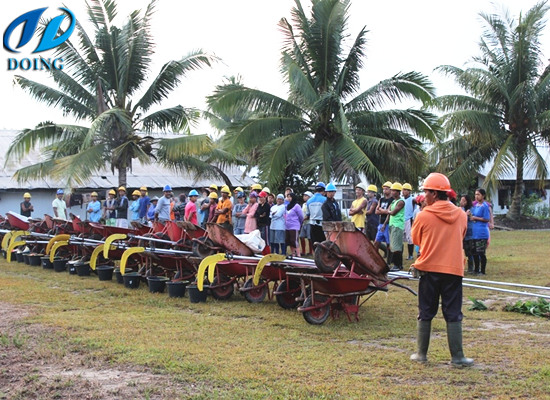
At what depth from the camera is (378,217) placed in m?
15.1

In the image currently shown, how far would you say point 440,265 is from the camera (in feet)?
22.1

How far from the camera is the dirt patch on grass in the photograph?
588 centimetres

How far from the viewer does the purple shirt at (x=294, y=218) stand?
1653 cm

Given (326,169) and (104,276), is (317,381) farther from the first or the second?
(326,169)

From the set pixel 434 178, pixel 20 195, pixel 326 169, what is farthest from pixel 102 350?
pixel 20 195

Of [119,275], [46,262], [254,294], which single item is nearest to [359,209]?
[254,294]

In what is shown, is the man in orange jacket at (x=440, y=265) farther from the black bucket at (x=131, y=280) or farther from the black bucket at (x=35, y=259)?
the black bucket at (x=35, y=259)

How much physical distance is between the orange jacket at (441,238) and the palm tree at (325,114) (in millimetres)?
12997

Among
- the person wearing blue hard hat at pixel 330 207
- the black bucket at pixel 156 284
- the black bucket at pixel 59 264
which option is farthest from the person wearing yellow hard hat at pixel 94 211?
the black bucket at pixel 156 284

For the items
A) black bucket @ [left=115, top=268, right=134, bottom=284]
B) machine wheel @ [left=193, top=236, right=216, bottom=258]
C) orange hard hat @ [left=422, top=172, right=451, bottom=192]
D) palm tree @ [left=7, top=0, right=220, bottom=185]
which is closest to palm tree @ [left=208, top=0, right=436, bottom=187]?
palm tree @ [left=7, top=0, right=220, bottom=185]

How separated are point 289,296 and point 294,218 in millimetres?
6483

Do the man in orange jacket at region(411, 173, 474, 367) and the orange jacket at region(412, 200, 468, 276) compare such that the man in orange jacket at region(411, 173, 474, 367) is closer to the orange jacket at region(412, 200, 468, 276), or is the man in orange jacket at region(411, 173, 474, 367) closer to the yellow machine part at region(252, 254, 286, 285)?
the orange jacket at region(412, 200, 468, 276)

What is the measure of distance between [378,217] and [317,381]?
30.2ft

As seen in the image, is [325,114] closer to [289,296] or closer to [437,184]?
[289,296]
